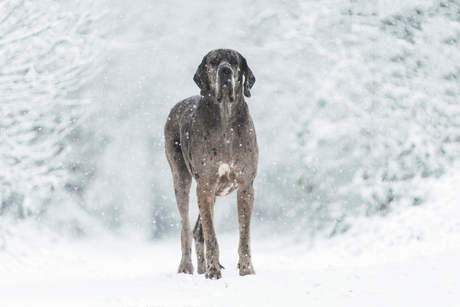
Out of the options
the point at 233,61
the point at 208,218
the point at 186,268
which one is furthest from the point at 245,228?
the point at 233,61

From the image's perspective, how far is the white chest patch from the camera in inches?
198

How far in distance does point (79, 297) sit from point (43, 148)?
686cm

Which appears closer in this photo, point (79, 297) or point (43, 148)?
point (79, 297)

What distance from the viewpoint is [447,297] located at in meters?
3.70

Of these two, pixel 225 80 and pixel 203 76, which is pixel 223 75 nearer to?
pixel 225 80

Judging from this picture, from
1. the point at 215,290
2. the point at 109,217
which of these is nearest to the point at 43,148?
the point at 109,217

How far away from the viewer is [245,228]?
5168mm

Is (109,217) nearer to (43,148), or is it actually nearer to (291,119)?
(43,148)

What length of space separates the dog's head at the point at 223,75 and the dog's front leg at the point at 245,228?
3.09ft

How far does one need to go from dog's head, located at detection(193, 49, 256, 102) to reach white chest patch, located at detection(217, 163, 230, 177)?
0.63m

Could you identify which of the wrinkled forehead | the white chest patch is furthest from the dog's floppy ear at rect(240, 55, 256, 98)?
the white chest patch

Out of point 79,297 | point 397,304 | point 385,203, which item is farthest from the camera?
point 385,203

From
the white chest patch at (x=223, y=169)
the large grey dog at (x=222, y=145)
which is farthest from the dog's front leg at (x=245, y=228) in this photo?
the white chest patch at (x=223, y=169)

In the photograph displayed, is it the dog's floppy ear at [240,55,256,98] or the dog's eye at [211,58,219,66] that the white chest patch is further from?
the dog's eye at [211,58,219,66]
